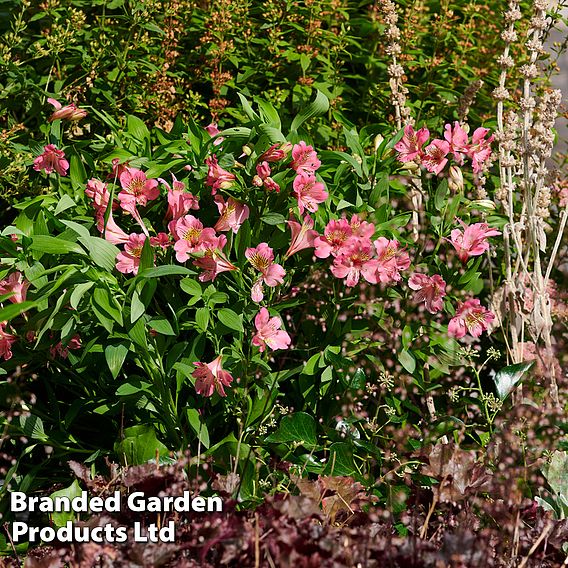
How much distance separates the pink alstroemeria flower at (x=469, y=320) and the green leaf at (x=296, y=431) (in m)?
0.53

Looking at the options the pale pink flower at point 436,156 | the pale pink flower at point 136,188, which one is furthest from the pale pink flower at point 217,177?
the pale pink flower at point 436,156

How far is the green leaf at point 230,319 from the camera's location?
244 centimetres

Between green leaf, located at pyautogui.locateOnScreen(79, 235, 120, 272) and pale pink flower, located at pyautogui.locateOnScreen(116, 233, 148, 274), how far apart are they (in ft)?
0.06

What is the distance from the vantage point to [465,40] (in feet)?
13.0

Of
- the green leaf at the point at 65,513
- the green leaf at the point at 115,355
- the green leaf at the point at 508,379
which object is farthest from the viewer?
the green leaf at the point at 508,379

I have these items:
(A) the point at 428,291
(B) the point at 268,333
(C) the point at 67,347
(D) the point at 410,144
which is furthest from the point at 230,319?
(D) the point at 410,144

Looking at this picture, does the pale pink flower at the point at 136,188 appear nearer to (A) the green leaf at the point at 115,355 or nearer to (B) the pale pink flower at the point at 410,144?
(A) the green leaf at the point at 115,355

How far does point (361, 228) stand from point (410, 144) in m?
0.43

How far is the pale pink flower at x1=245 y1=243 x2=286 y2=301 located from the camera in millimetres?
2473

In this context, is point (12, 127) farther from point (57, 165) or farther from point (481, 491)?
point (481, 491)

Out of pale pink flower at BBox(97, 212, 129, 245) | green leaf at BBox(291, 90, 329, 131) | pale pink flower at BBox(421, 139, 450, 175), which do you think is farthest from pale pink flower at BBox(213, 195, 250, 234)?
pale pink flower at BBox(421, 139, 450, 175)

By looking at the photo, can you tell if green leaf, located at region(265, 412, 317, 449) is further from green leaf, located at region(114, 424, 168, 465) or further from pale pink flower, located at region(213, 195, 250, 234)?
pale pink flower, located at region(213, 195, 250, 234)

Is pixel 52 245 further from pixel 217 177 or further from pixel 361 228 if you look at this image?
pixel 361 228

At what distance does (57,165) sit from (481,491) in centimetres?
163
